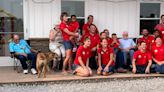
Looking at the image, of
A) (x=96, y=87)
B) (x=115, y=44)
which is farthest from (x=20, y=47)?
(x=115, y=44)

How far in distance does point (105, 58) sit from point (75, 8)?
1.96 metres

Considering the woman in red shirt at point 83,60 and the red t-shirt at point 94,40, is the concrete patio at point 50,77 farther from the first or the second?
the red t-shirt at point 94,40

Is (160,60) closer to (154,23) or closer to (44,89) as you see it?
(154,23)

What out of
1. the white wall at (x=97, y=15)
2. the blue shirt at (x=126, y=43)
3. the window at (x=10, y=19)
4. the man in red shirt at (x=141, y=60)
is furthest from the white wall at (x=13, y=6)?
the man in red shirt at (x=141, y=60)

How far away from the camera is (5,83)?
644cm

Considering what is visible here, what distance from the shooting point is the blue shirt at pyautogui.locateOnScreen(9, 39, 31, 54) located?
737cm

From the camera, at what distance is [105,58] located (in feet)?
23.7

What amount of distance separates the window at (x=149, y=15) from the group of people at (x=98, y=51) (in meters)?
0.87

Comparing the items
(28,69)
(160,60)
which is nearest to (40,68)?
(28,69)

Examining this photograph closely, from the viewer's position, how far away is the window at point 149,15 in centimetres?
888

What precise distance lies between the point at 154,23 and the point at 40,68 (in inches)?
148

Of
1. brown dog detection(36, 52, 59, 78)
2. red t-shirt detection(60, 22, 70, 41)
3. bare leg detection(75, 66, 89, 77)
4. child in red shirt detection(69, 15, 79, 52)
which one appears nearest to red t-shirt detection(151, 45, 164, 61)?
bare leg detection(75, 66, 89, 77)

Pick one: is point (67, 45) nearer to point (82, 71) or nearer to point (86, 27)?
point (82, 71)

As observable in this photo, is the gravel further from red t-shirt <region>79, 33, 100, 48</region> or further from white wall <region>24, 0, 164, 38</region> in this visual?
white wall <region>24, 0, 164, 38</region>
